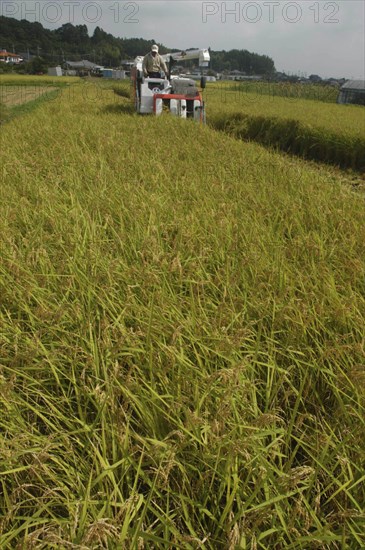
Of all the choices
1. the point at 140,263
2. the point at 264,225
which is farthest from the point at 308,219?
the point at 140,263

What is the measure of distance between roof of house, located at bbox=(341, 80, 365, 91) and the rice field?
23.2 m

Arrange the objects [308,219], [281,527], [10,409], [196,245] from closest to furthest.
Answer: [281,527] < [10,409] < [196,245] < [308,219]

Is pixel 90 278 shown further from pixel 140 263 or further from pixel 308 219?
pixel 308 219

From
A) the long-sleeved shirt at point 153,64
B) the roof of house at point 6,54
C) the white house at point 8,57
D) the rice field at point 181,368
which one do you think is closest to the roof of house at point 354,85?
the long-sleeved shirt at point 153,64

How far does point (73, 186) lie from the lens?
3.02 m

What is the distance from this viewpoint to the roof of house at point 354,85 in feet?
73.5

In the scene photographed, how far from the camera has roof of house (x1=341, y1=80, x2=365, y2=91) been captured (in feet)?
73.5

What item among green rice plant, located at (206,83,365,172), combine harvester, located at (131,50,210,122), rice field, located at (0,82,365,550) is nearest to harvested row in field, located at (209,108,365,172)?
green rice plant, located at (206,83,365,172)

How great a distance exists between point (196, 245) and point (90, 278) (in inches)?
25.1

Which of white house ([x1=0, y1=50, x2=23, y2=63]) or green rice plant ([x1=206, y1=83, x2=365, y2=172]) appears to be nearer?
green rice plant ([x1=206, y1=83, x2=365, y2=172])

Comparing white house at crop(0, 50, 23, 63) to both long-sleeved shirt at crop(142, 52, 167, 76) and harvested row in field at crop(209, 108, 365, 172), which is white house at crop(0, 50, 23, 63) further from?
harvested row in field at crop(209, 108, 365, 172)

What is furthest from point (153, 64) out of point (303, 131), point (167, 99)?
point (303, 131)

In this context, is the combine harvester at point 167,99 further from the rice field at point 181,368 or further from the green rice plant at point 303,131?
the rice field at point 181,368

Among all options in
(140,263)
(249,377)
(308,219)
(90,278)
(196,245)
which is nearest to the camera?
(249,377)
